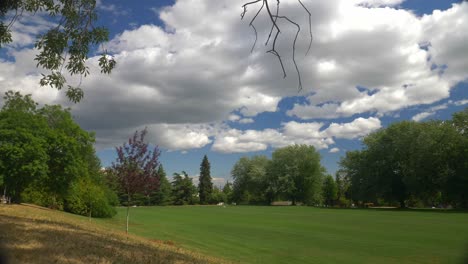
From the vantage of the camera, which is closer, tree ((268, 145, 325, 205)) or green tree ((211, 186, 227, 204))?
tree ((268, 145, 325, 205))

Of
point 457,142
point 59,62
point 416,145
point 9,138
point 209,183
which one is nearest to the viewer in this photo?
point 59,62

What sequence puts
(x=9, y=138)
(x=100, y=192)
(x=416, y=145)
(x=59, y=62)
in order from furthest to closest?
(x=416, y=145), (x=100, y=192), (x=9, y=138), (x=59, y=62)

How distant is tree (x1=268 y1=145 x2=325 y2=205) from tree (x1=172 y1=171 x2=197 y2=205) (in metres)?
30.1

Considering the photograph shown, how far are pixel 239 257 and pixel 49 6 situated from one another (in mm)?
11992

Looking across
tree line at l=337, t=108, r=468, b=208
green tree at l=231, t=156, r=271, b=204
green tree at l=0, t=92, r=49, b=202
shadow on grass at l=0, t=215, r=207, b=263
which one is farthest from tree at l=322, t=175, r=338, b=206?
shadow on grass at l=0, t=215, r=207, b=263

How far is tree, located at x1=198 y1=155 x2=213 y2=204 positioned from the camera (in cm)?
14300

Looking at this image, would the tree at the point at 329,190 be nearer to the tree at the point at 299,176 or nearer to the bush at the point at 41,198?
the tree at the point at 299,176

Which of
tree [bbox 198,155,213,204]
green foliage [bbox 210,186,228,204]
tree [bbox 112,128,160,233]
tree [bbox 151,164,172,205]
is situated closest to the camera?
tree [bbox 112,128,160,233]

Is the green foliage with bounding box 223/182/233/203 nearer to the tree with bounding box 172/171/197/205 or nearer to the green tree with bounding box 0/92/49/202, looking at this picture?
the tree with bounding box 172/171/197/205

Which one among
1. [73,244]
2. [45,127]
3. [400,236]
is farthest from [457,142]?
[73,244]

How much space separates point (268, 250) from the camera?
63.9ft

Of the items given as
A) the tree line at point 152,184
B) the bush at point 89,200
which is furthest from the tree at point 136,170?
the bush at point 89,200

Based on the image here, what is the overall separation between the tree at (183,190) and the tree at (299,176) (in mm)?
30050

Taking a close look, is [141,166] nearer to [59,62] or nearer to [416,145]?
[59,62]
